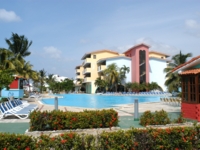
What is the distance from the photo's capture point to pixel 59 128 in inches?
334

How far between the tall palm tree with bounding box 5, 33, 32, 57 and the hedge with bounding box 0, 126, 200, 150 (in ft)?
106

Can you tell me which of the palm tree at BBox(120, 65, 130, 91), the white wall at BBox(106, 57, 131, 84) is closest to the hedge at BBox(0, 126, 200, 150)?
the palm tree at BBox(120, 65, 130, 91)

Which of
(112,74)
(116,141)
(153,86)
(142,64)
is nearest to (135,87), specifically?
(153,86)

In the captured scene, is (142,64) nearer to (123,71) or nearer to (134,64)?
(134,64)

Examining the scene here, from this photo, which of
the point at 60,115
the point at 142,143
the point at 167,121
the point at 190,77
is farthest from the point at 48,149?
the point at 190,77

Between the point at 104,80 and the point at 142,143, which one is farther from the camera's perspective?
the point at 104,80

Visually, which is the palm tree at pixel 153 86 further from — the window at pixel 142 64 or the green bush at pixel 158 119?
the green bush at pixel 158 119

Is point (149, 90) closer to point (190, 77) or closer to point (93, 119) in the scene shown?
point (190, 77)

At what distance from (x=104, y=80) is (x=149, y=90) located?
10.8m

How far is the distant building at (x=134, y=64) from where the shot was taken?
2184 inches

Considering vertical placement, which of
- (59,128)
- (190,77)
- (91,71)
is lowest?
(59,128)

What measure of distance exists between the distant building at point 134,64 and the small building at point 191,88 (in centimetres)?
4306

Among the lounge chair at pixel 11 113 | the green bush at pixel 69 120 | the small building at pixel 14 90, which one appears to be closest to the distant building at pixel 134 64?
the small building at pixel 14 90

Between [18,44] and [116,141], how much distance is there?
33.0 meters
